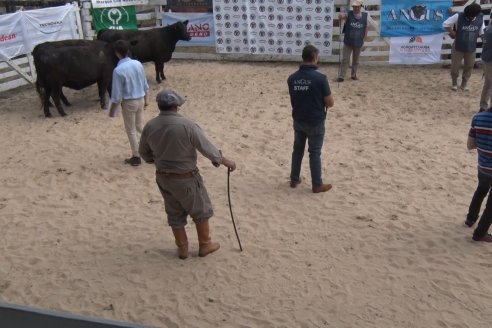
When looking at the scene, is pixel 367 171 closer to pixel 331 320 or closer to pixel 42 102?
pixel 331 320

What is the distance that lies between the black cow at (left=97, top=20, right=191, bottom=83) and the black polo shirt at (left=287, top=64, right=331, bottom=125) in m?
6.25

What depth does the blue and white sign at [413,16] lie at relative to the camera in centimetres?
1156

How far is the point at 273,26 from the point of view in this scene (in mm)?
12766

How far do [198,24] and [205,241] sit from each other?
31.5 feet

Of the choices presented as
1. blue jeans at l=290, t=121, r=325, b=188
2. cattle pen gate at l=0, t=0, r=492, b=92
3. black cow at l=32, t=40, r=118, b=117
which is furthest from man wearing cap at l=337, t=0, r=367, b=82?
blue jeans at l=290, t=121, r=325, b=188

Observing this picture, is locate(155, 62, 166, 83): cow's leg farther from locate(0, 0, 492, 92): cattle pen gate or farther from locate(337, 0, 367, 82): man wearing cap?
locate(337, 0, 367, 82): man wearing cap

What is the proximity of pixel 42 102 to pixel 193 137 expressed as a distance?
6263 millimetres

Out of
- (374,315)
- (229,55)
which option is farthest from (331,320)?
(229,55)

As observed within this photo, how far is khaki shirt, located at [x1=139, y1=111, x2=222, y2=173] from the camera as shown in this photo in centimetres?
430

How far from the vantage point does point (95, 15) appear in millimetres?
12961

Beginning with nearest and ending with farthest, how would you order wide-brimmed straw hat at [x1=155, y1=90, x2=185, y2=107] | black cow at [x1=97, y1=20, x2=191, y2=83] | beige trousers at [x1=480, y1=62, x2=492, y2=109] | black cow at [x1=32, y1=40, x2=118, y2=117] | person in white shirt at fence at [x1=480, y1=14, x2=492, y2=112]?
wide-brimmed straw hat at [x1=155, y1=90, x2=185, y2=107] < person in white shirt at fence at [x1=480, y1=14, x2=492, y2=112] < beige trousers at [x1=480, y1=62, x2=492, y2=109] < black cow at [x1=32, y1=40, x2=118, y2=117] < black cow at [x1=97, y1=20, x2=191, y2=83]

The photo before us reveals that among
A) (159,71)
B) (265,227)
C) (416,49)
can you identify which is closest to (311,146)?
(265,227)

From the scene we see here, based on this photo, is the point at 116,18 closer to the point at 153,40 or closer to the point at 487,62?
the point at 153,40

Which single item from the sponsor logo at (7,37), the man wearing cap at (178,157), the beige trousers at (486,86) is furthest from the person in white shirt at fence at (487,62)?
the sponsor logo at (7,37)
